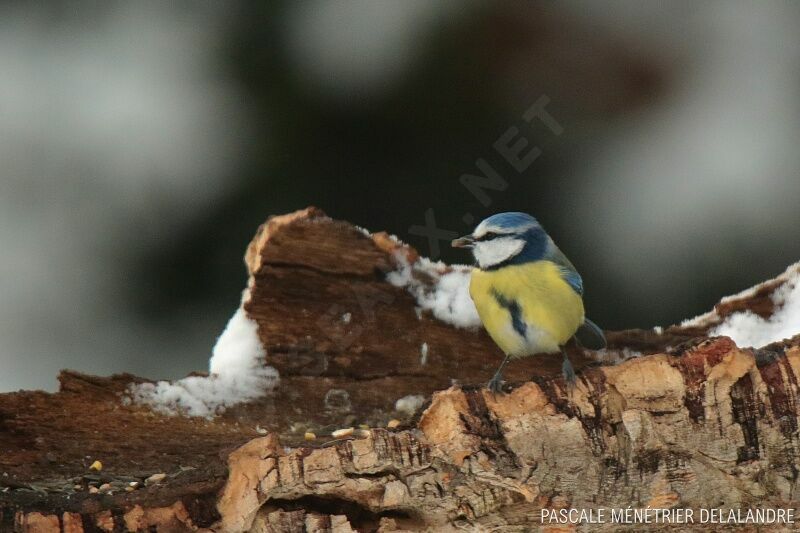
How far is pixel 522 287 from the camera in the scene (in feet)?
7.29

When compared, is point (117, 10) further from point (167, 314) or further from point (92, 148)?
point (167, 314)

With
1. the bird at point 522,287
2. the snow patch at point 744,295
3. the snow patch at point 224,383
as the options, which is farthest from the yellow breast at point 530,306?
the snow patch at point 224,383

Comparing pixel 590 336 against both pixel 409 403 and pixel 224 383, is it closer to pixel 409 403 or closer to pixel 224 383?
pixel 409 403

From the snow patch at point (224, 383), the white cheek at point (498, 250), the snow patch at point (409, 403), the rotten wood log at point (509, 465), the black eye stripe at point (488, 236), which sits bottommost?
the rotten wood log at point (509, 465)

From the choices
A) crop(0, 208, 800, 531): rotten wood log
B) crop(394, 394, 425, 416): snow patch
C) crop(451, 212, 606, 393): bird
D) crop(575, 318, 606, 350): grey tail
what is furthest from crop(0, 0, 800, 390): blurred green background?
crop(0, 208, 800, 531): rotten wood log

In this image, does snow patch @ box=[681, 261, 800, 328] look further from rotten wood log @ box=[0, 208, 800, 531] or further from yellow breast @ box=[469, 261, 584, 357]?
rotten wood log @ box=[0, 208, 800, 531]

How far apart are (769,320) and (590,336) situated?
44 centimetres

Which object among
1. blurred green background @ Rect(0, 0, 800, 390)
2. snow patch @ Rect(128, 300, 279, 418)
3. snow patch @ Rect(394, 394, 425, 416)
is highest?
blurred green background @ Rect(0, 0, 800, 390)

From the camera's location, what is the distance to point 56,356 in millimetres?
2975

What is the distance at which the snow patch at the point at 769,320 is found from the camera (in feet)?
7.64

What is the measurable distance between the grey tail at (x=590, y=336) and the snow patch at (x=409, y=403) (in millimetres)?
436

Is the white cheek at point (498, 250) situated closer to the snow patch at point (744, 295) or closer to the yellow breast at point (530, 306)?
the yellow breast at point (530, 306)

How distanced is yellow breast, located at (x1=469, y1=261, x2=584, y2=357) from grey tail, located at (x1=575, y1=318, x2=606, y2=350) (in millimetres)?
170

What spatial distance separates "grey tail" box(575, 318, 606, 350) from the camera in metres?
2.43
